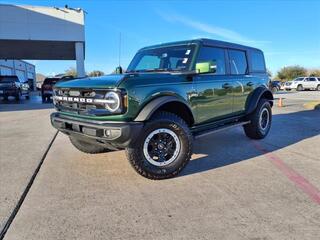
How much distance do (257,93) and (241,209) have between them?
418cm

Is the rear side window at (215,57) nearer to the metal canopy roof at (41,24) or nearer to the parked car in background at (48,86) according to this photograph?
the parked car in background at (48,86)

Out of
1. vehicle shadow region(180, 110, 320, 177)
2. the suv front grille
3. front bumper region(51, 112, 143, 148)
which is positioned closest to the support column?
vehicle shadow region(180, 110, 320, 177)

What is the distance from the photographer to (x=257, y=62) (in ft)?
26.2

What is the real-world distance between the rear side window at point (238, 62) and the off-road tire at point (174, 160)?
2.19m

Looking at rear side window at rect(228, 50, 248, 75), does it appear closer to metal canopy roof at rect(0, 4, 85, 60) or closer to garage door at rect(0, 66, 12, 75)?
metal canopy roof at rect(0, 4, 85, 60)

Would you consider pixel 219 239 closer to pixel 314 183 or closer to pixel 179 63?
pixel 314 183

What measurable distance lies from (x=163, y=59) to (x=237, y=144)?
2.52 m

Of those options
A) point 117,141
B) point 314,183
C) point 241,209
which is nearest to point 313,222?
point 241,209

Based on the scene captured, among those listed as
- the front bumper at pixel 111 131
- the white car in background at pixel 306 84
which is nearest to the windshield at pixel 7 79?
the front bumper at pixel 111 131

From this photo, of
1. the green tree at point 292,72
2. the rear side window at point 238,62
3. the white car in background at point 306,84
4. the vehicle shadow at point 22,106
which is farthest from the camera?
the green tree at point 292,72

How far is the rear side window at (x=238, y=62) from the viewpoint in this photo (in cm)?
694

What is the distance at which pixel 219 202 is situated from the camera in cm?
414

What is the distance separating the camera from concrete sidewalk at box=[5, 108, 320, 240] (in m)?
3.43

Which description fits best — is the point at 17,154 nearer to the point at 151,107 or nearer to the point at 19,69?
the point at 151,107
